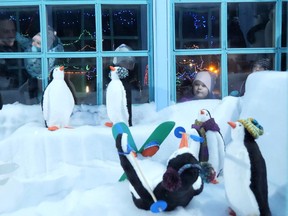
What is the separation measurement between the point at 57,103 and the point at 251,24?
634mm

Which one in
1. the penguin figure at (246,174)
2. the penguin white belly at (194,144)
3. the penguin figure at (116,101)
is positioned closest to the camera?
the penguin figure at (246,174)

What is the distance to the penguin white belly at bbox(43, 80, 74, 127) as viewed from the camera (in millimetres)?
1164

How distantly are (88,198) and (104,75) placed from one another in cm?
40

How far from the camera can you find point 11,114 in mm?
1150

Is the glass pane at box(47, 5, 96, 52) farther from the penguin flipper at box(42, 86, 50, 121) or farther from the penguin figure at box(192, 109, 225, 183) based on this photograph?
the penguin figure at box(192, 109, 225, 183)

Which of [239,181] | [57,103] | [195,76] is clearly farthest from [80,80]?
[239,181]

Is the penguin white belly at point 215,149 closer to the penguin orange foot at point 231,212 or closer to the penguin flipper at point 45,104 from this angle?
the penguin orange foot at point 231,212

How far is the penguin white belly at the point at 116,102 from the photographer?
45.9 inches

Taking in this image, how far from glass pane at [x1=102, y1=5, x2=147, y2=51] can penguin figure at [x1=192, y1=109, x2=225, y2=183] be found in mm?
328

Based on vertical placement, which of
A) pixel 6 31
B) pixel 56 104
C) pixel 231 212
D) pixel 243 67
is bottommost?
pixel 231 212

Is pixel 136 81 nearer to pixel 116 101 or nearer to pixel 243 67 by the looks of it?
pixel 116 101

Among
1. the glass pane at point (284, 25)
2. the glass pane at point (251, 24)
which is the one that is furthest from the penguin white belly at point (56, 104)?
the glass pane at point (284, 25)

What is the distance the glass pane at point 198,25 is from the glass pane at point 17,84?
47 centimetres

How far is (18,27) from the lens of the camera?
1176mm
